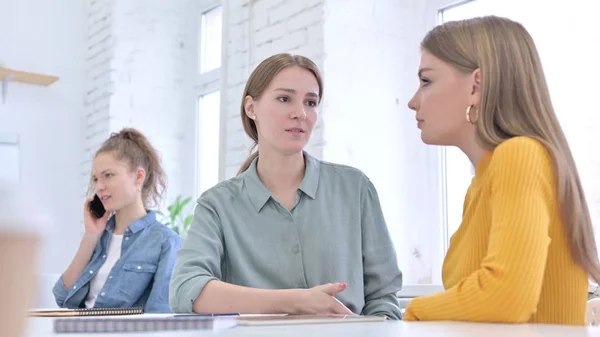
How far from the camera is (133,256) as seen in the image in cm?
240

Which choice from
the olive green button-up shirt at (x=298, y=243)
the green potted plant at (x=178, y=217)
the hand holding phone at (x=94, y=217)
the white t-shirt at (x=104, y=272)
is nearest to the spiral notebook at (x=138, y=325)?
the olive green button-up shirt at (x=298, y=243)

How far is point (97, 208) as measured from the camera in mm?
2711

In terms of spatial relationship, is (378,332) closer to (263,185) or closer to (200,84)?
(263,185)

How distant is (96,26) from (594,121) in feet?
11.6

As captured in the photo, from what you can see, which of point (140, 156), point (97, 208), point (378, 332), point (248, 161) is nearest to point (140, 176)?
point (140, 156)

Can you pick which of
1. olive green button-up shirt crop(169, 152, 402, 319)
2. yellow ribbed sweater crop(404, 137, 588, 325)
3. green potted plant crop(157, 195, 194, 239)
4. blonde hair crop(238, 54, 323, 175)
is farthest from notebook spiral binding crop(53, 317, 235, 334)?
green potted plant crop(157, 195, 194, 239)

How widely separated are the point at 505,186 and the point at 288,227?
742 millimetres

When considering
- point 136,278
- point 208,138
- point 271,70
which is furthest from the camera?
point 208,138

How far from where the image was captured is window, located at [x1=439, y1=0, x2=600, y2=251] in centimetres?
258

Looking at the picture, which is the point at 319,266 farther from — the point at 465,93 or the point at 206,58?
the point at 206,58

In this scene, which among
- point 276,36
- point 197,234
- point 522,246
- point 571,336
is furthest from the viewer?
point 276,36

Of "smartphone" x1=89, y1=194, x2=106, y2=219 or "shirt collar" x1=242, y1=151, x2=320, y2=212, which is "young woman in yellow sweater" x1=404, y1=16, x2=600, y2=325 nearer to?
"shirt collar" x1=242, y1=151, x2=320, y2=212

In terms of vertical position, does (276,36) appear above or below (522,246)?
above

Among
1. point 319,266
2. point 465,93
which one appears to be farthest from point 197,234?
point 465,93
